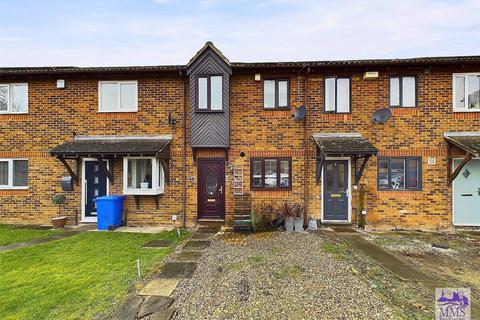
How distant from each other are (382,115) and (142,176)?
8738 millimetres

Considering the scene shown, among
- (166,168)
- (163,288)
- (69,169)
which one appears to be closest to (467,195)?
(163,288)

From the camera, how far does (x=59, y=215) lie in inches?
371

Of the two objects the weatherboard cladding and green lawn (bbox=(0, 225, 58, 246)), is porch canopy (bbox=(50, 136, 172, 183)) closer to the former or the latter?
the weatherboard cladding

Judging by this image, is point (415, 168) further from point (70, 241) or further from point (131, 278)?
point (70, 241)

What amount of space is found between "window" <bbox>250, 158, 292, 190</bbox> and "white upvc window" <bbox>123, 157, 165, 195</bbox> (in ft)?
10.9

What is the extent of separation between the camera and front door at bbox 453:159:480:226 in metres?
8.69

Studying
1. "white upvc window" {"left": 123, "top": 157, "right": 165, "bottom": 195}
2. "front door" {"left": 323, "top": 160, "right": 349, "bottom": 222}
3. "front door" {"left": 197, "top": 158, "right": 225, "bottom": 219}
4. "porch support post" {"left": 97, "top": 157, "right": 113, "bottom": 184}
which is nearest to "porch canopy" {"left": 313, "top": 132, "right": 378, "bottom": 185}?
"front door" {"left": 323, "top": 160, "right": 349, "bottom": 222}

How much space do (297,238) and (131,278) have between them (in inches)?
180

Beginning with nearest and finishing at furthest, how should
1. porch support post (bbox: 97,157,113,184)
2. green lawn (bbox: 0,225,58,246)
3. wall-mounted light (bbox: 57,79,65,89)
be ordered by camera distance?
green lawn (bbox: 0,225,58,246)
porch support post (bbox: 97,157,113,184)
wall-mounted light (bbox: 57,79,65,89)

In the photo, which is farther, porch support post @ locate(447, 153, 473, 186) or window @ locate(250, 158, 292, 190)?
window @ locate(250, 158, 292, 190)

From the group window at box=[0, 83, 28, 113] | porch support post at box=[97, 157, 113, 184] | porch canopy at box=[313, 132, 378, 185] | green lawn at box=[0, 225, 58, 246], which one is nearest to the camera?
green lawn at box=[0, 225, 58, 246]

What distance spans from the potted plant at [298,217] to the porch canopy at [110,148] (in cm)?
472

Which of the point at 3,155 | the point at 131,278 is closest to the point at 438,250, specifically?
the point at 131,278

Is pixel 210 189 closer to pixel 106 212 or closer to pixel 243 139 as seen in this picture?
pixel 243 139
